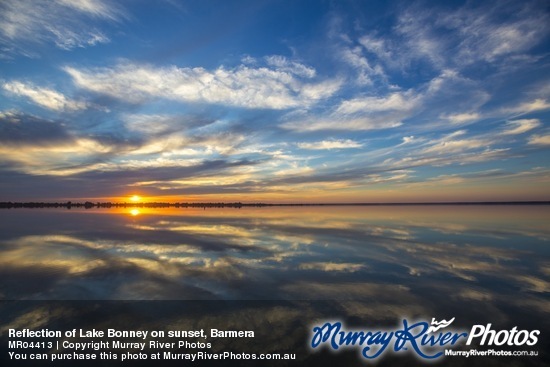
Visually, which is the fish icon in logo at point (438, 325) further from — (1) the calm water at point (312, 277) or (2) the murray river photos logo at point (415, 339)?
(1) the calm water at point (312, 277)

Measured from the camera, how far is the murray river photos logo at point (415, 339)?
712cm

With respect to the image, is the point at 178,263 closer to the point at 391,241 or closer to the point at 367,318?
the point at 367,318

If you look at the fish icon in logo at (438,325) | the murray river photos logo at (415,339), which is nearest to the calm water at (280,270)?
the fish icon in logo at (438,325)

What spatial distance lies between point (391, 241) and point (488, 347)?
56.1 ft

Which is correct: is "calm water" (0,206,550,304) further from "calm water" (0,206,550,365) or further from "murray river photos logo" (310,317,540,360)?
"murray river photos logo" (310,317,540,360)

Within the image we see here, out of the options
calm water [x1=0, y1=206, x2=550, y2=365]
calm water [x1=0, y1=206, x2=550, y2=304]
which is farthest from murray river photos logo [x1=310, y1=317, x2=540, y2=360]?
calm water [x1=0, y1=206, x2=550, y2=304]

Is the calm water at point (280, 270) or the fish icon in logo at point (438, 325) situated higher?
the calm water at point (280, 270)

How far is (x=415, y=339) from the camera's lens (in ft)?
24.6

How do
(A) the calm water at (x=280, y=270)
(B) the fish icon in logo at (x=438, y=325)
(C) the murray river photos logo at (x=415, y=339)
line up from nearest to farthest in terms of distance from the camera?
(C) the murray river photos logo at (x=415, y=339)
(B) the fish icon in logo at (x=438, y=325)
(A) the calm water at (x=280, y=270)

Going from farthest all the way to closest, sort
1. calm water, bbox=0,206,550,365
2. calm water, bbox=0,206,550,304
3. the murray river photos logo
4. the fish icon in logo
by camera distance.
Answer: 1. calm water, bbox=0,206,550,304
2. calm water, bbox=0,206,550,365
3. the fish icon in logo
4. the murray river photos logo

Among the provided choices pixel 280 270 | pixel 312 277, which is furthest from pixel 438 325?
pixel 280 270

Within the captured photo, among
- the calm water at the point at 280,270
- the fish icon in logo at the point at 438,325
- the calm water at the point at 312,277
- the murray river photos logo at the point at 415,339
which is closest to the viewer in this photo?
the murray river photos logo at the point at 415,339

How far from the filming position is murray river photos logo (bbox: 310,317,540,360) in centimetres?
712

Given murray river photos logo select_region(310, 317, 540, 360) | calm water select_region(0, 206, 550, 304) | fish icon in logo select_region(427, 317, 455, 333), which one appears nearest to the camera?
murray river photos logo select_region(310, 317, 540, 360)
